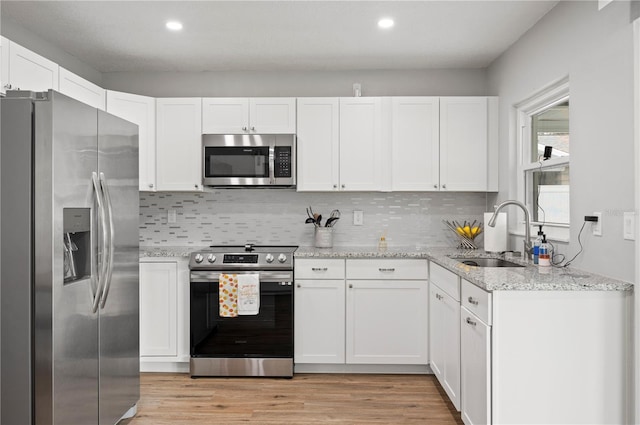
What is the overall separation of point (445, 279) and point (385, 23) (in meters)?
1.73

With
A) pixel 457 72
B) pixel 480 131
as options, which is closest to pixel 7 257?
pixel 480 131

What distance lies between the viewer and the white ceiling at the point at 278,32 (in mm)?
2861

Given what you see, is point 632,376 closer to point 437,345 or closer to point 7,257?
point 437,345

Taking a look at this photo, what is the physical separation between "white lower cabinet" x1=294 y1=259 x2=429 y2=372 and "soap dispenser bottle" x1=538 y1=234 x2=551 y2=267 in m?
0.97

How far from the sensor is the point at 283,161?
12.3 feet

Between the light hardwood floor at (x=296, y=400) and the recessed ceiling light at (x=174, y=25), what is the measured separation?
2524 mm

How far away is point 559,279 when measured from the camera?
216cm

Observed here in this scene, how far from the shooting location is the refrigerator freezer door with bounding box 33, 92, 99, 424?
79.3 inches

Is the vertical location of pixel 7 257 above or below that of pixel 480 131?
below

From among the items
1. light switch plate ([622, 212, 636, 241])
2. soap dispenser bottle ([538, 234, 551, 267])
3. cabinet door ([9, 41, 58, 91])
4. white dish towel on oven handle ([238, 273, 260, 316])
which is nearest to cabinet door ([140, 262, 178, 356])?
white dish towel on oven handle ([238, 273, 260, 316])

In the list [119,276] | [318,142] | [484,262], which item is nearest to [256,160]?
[318,142]

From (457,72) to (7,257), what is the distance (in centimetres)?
361

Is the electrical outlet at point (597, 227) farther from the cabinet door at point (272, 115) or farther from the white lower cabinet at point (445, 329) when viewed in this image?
the cabinet door at point (272, 115)

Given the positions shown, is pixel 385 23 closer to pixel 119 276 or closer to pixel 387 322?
pixel 387 322
